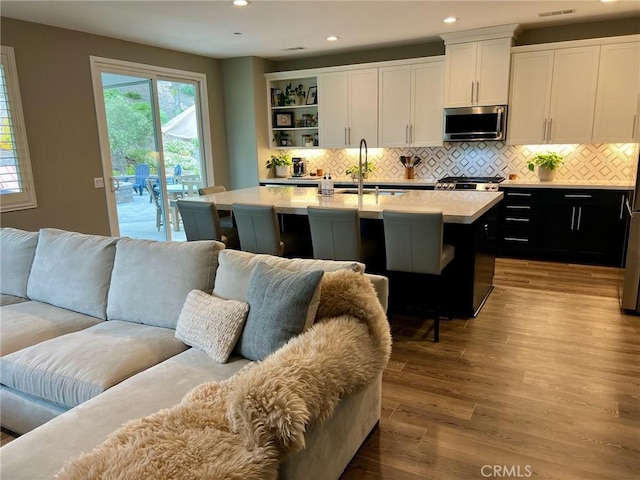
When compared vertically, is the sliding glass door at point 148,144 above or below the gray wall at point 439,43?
below

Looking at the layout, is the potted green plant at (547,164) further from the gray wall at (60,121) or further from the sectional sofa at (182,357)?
the gray wall at (60,121)

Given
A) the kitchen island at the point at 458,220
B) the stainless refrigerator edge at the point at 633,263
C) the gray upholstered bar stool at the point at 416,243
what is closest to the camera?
the gray upholstered bar stool at the point at 416,243

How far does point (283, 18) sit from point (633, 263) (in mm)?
3827

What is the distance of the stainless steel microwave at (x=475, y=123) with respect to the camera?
539 cm

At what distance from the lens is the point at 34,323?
258cm

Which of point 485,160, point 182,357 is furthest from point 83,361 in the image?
point 485,160

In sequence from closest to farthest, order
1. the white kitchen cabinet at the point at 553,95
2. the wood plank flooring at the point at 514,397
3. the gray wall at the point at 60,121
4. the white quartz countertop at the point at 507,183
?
1. the wood plank flooring at the point at 514,397
2. the gray wall at the point at 60,121
3. the white quartz countertop at the point at 507,183
4. the white kitchen cabinet at the point at 553,95

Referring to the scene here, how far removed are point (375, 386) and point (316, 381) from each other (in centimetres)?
82

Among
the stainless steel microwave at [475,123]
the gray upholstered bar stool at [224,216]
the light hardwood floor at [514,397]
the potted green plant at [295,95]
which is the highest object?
the potted green plant at [295,95]

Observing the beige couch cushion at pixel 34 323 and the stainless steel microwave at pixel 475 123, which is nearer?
the beige couch cushion at pixel 34 323

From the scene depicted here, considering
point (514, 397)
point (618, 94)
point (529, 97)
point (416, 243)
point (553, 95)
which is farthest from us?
point (529, 97)

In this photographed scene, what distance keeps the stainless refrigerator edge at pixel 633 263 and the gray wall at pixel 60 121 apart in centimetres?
509

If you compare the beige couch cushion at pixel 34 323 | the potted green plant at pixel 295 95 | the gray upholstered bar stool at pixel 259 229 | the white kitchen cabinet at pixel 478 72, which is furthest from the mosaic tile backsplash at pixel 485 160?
the beige couch cushion at pixel 34 323
